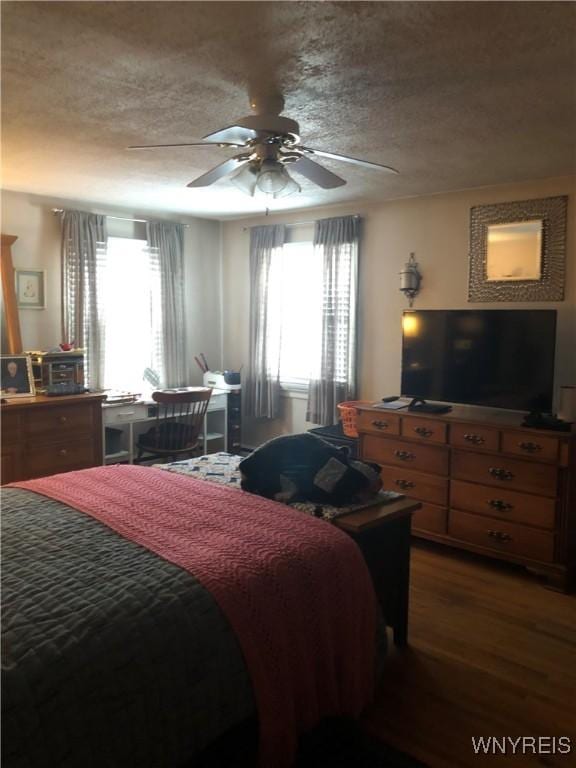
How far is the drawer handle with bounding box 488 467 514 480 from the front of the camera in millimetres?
3371

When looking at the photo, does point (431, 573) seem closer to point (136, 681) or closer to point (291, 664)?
point (291, 664)

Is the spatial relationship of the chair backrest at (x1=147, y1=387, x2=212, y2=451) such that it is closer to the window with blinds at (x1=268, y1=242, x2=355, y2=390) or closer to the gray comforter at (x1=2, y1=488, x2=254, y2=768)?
the window with blinds at (x1=268, y1=242, x2=355, y2=390)

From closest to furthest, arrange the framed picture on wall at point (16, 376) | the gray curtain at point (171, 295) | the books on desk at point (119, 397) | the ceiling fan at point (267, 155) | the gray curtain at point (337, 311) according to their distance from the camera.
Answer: the ceiling fan at point (267, 155) → the framed picture on wall at point (16, 376) → the books on desk at point (119, 397) → the gray curtain at point (337, 311) → the gray curtain at point (171, 295)

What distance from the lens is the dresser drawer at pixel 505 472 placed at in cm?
323

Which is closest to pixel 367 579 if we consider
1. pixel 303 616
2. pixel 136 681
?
pixel 303 616

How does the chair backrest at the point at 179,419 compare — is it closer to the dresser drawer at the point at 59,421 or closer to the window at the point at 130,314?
the dresser drawer at the point at 59,421

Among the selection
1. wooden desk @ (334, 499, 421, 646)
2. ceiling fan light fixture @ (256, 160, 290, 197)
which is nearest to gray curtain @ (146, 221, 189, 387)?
ceiling fan light fixture @ (256, 160, 290, 197)

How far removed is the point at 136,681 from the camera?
1398 mm

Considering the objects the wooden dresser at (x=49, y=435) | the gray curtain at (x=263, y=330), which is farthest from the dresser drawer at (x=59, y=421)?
the gray curtain at (x=263, y=330)

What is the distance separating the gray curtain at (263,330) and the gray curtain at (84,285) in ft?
4.47

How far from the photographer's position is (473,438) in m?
3.49

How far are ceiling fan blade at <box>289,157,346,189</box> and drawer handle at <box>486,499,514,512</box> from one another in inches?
80.1

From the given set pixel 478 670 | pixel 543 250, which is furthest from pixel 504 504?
pixel 543 250

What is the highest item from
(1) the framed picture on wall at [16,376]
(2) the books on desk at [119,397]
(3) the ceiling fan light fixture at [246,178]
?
(3) the ceiling fan light fixture at [246,178]
